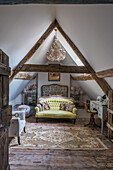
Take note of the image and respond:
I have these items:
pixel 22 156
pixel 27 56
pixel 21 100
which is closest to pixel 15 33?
pixel 27 56

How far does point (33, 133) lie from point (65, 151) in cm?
157

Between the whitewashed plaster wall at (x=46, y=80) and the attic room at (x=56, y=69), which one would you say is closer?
the attic room at (x=56, y=69)

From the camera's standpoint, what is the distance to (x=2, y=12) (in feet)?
6.47

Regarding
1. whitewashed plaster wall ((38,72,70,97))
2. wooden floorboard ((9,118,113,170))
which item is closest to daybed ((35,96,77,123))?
whitewashed plaster wall ((38,72,70,97))

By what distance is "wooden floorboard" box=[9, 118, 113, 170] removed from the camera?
9.00 ft

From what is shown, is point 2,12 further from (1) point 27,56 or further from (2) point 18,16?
(1) point 27,56

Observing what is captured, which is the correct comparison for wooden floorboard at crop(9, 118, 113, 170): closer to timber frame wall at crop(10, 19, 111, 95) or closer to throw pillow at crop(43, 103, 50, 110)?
timber frame wall at crop(10, 19, 111, 95)

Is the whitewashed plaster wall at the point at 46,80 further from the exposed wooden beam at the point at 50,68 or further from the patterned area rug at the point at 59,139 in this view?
the patterned area rug at the point at 59,139

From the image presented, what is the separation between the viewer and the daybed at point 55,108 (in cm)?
583

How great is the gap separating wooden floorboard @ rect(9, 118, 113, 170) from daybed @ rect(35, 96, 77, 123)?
7.97 feet

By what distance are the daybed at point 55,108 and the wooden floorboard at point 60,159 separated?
2.43m

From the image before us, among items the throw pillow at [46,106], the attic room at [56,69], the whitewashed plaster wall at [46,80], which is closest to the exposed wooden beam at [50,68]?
the attic room at [56,69]

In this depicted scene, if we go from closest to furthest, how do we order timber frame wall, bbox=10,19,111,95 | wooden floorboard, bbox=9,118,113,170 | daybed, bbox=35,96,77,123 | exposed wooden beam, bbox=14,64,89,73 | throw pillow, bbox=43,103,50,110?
wooden floorboard, bbox=9,118,113,170
timber frame wall, bbox=10,19,111,95
exposed wooden beam, bbox=14,64,89,73
daybed, bbox=35,96,77,123
throw pillow, bbox=43,103,50,110

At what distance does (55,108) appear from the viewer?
6734 millimetres
